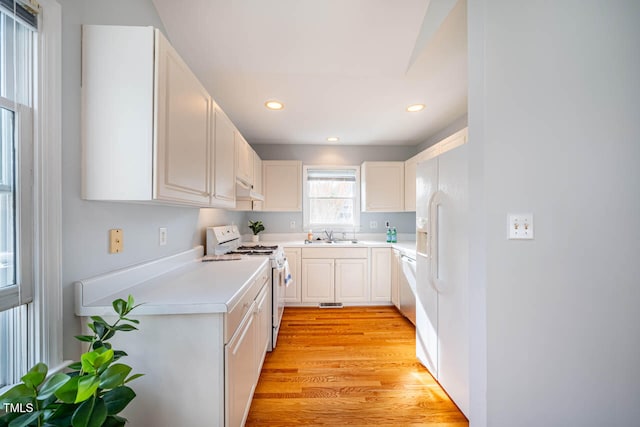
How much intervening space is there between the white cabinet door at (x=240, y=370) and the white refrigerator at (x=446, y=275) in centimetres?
130

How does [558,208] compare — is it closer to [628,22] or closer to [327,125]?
[628,22]

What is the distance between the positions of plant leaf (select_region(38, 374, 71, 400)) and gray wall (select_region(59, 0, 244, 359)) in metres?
0.52

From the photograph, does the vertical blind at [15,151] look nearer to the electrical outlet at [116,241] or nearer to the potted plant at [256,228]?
the electrical outlet at [116,241]

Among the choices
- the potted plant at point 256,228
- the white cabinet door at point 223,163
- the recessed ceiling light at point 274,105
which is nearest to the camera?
the white cabinet door at point 223,163

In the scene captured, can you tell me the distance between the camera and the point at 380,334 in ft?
8.64

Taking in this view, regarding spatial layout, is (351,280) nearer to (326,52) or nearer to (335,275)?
(335,275)

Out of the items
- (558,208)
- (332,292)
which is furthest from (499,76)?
(332,292)

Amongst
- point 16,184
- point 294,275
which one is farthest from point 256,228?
point 16,184

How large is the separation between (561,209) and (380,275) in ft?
7.96

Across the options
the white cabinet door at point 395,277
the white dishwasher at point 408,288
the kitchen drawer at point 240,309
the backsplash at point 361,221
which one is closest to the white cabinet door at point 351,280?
the white cabinet door at point 395,277

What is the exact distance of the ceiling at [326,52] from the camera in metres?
1.50

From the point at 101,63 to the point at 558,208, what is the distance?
2.12 meters

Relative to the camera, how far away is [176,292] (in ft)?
3.91

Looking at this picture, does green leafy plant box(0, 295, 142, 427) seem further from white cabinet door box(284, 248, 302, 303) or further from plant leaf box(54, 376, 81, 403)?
white cabinet door box(284, 248, 302, 303)
